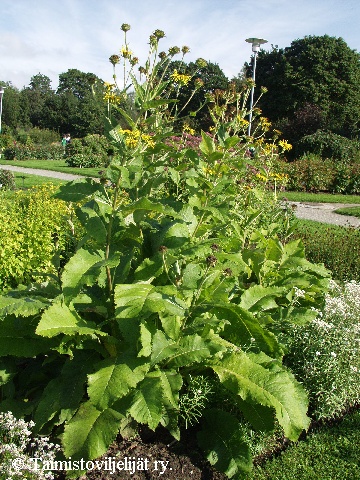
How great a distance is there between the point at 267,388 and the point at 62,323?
3.95 ft

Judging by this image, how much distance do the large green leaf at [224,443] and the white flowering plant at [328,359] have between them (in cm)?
67

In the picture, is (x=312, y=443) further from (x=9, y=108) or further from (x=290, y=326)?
(x=9, y=108)

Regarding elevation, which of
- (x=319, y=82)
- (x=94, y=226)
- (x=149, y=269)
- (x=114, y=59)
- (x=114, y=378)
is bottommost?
(x=114, y=378)

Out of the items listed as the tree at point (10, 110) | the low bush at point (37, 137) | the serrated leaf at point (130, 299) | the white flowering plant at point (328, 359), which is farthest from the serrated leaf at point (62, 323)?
the tree at point (10, 110)

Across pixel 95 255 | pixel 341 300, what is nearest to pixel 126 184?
pixel 95 255

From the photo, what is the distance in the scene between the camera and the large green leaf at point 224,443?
110 inches

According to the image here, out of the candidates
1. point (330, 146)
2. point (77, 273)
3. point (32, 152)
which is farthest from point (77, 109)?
point (77, 273)

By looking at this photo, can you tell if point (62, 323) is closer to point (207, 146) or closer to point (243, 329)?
point (243, 329)

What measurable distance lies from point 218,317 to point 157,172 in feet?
3.99

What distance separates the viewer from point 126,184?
2.95 meters

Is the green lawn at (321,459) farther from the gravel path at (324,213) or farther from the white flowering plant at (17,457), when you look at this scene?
the gravel path at (324,213)

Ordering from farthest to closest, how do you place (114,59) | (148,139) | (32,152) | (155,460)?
(32,152) < (114,59) < (148,139) < (155,460)

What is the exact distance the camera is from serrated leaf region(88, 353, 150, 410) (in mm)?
2549

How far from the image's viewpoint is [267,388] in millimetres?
2883
